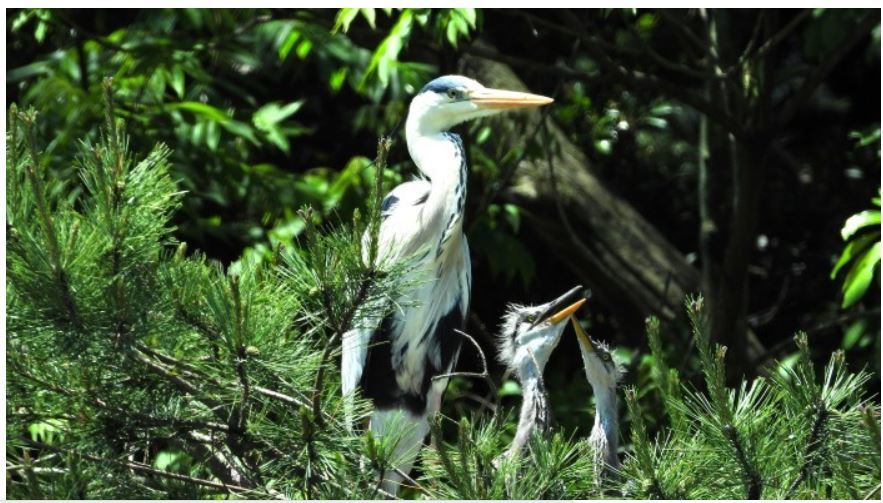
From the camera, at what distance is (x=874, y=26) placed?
11.8ft

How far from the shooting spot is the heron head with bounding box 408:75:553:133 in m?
2.90

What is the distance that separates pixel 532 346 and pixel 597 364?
0.13m

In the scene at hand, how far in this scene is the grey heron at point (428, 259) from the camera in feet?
9.41

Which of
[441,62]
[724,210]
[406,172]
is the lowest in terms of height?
[724,210]

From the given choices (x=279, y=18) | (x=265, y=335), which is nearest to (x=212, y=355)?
(x=265, y=335)

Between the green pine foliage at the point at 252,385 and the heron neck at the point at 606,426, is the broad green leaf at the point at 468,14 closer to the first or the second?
the heron neck at the point at 606,426

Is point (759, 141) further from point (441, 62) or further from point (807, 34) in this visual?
point (441, 62)

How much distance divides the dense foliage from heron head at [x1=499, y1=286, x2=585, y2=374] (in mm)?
129

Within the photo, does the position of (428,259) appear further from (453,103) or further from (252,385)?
(252,385)

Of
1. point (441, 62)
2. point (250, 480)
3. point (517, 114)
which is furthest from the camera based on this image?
point (517, 114)

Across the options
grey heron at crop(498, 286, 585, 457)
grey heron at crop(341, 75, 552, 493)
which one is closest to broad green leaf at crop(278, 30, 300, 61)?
grey heron at crop(341, 75, 552, 493)

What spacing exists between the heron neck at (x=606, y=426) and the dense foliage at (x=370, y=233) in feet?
0.55

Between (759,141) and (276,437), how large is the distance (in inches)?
81.0

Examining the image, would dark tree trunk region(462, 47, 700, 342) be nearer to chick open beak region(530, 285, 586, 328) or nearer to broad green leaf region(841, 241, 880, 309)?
broad green leaf region(841, 241, 880, 309)
